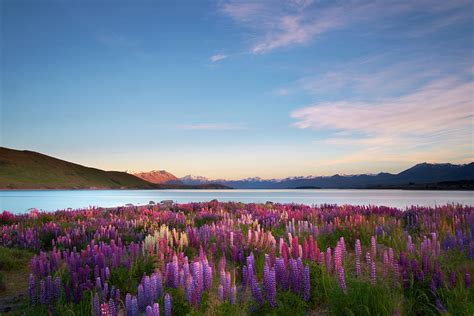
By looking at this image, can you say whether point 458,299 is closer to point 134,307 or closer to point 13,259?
point 134,307

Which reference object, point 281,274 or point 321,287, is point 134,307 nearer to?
point 281,274

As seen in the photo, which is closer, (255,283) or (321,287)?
(255,283)

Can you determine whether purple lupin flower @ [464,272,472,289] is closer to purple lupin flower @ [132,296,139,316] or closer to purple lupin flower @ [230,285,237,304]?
purple lupin flower @ [230,285,237,304]

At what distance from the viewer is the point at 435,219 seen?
33.3ft

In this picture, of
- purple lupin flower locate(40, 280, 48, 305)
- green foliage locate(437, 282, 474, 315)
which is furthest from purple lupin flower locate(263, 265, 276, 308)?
purple lupin flower locate(40, 280, 48, 305)

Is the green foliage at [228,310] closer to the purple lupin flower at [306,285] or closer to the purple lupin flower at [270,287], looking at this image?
the purple lupin flower at [270,287]

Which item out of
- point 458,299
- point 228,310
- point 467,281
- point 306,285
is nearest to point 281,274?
point 306,285

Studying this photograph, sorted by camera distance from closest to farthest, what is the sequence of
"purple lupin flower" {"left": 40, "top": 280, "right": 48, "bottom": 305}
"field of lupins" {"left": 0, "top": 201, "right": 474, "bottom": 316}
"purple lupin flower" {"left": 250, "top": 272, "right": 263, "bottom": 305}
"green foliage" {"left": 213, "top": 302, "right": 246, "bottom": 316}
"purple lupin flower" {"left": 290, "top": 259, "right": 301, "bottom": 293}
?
1. "green foliage" {"left": 213, "top": 302, "right": 246, "bottom": 316}
2. "field of lupins" {"left": 0, "top": 201, "right": 474, "bottom": 316}
3. "purple lupin flower" {"left": 250, "top": 272, "right": 263, "bottom": 305}
4. "purple lupin flower" {"left": 290, "top": 259, "right": 301, "bottom": 293}
5. "purple lupin flower" {"left": 40, "top": 280, "right": 48, "bottom": 305}

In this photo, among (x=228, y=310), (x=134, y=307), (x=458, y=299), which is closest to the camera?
(x=134, y=307)

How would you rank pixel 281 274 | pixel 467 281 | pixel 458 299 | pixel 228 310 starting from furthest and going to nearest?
pixel 281 274 < pixel 467 281 < pixel 458 299 < pixel 228 310

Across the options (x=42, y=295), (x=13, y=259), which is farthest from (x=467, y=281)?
(x=13, y=259)

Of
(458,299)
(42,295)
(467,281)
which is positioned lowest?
(42,295)

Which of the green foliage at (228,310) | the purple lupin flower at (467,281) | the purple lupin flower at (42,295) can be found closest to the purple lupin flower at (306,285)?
the green foliage at (228,310)

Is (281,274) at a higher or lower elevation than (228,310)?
higher
